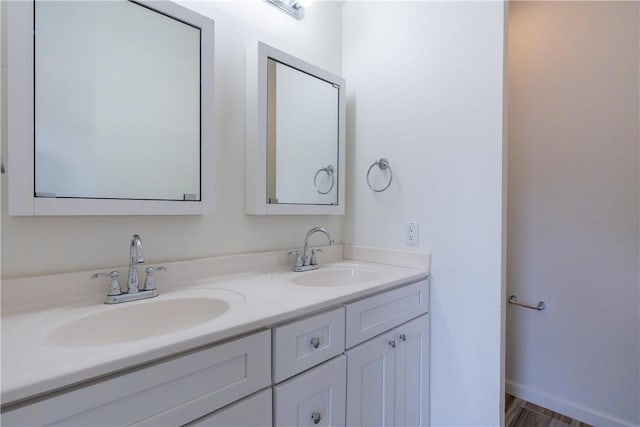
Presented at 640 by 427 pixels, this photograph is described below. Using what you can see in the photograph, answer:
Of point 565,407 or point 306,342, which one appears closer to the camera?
point 306,342

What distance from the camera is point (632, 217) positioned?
155 centimetres

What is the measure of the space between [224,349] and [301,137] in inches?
44.6

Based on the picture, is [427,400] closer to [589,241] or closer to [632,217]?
[589,241]

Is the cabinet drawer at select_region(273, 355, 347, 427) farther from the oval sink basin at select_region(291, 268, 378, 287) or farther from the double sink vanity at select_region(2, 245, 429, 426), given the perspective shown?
the oval sink basin at select_region(291, 268, 378, 287)

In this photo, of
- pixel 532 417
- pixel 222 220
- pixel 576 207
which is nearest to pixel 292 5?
pixel 222 220

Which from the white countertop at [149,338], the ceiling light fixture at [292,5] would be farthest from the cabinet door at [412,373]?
the ceiling light fixture at [292,5]

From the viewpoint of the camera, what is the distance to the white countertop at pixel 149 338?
579 millimetres

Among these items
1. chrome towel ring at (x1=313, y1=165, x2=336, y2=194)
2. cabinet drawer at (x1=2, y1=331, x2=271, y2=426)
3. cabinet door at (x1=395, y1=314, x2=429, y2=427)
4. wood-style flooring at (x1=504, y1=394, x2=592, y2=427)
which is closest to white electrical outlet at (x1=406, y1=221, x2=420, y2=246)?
cabinet door at (x1=395, y1=314, x2=429, y2=427)

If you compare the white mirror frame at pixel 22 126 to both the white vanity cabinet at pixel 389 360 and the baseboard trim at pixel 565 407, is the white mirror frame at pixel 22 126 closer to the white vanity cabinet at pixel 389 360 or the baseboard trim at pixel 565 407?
the white vanity cabinet at pixel 389 360

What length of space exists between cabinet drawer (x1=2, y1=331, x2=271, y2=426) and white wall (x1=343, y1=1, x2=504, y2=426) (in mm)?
957

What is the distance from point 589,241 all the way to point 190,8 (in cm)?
215

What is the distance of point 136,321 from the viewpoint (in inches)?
39.1

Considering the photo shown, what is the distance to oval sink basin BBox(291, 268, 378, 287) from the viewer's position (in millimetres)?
1493

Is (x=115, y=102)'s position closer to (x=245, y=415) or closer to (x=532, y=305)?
(x=245, y=415)
